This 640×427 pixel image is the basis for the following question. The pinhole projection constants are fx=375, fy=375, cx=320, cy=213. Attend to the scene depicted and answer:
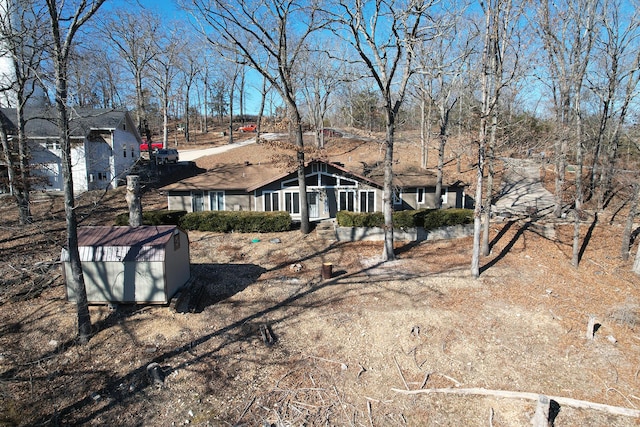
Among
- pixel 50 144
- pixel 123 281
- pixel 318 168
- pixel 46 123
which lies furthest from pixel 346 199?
pixel 46 123

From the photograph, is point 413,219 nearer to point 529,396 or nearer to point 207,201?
point 529,396

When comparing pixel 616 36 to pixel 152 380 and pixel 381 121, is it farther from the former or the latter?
pixel 381 121

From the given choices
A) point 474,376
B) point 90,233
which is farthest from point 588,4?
point 90,233

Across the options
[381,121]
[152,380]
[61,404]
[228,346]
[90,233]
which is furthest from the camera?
[381,121]

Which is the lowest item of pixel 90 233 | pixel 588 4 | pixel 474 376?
pixel 474 376

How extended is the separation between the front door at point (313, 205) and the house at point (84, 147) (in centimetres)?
1271

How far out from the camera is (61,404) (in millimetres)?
7711

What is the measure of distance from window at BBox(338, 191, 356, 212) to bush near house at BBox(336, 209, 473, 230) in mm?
2845

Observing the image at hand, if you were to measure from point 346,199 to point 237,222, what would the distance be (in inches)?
259

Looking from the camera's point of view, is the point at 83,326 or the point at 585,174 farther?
the point at 585,174

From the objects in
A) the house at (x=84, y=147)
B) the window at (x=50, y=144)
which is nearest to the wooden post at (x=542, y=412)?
the house at (x=84, y=147)

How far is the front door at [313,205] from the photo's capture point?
73.0 feet

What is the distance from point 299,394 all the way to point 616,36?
23.0m

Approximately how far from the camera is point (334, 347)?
31.8 feet
